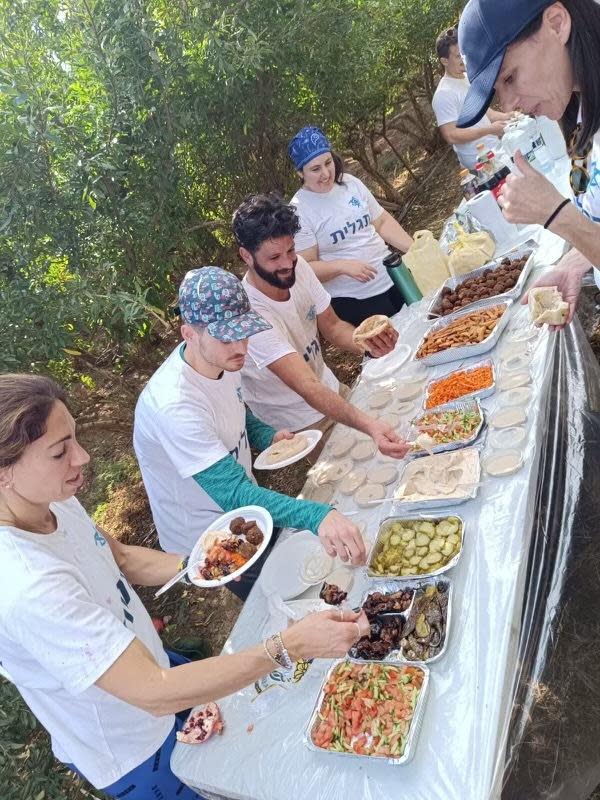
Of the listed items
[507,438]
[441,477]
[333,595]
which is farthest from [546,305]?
[333,595]

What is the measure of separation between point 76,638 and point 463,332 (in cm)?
209

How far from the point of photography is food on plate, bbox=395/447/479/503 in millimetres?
1990

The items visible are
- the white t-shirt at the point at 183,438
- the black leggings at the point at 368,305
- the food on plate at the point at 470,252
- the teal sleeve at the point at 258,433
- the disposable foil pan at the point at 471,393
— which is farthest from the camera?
the black leggings at the point at 368,305

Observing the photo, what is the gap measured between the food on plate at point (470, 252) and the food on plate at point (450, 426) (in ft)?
3.98

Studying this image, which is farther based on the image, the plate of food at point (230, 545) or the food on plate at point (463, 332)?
the food on plate at point (463, 332)

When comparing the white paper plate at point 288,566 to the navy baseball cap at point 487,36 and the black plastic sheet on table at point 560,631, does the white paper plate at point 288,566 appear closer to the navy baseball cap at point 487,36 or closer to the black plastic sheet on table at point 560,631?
the black plastic sheet on table at point 560,631

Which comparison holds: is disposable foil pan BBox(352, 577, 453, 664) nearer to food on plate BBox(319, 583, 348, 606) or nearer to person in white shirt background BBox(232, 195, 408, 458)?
food on plate BBox(319, 583, 348, 606)

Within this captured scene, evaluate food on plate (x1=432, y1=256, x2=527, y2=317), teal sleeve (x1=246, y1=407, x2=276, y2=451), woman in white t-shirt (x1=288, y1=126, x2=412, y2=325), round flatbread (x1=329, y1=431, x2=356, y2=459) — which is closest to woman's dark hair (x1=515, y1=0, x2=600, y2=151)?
food on plate (x1=432, y1=256, x2=527, y2=317)

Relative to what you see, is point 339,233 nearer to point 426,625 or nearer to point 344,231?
point 344,231

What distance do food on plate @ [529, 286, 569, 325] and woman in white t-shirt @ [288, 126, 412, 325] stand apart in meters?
1.44

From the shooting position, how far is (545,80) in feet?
5.50

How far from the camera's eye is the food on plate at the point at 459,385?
244cm

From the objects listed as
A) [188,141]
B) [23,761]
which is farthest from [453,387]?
[188,141]

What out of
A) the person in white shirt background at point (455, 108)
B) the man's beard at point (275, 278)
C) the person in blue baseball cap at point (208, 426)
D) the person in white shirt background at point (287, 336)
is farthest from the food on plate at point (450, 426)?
the person in white shirt background at point (455, 108)
